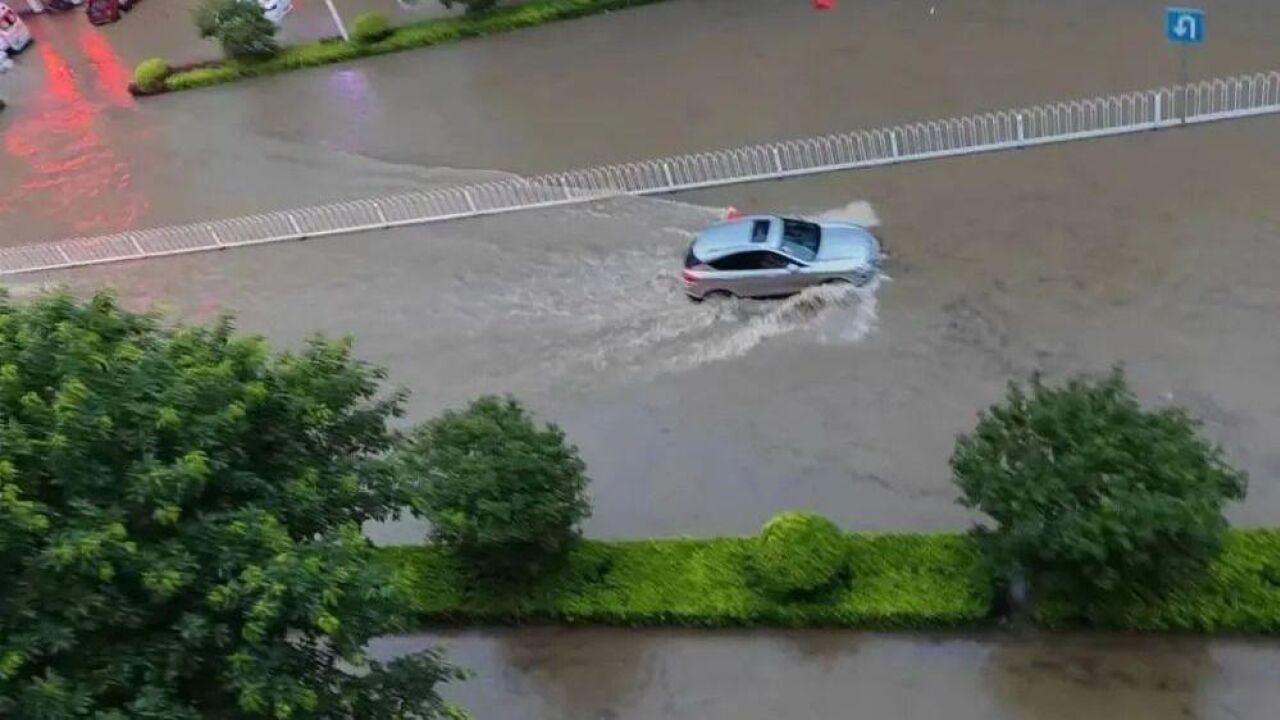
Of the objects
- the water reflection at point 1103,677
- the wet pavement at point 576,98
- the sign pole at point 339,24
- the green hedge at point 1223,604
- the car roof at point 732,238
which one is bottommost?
the water reflection at point 1103,677

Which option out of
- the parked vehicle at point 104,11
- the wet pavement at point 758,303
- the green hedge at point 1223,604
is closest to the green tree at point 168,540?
the wet pavement at point 758,303

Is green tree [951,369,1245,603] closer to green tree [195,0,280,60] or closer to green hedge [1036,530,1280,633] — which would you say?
green hedge [1036,530,1280,633]

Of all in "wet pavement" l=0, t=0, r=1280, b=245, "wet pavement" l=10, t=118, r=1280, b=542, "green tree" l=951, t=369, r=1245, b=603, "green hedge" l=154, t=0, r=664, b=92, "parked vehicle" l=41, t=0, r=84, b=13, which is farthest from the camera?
"parked vehicle" l=41, t=0, r=84, b=13

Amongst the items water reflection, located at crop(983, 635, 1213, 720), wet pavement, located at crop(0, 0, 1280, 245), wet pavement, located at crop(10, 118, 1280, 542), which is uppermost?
wet pavement, located at crop(0, 0, 1280, 245)

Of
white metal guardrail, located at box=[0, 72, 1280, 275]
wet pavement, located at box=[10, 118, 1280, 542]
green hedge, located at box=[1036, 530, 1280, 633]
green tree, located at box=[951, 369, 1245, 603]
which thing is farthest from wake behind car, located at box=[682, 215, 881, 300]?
green hedge, located at box=[1036, 530, 1280, 633]

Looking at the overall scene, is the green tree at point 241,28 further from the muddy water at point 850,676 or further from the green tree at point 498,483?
the muddy water at point 850,676

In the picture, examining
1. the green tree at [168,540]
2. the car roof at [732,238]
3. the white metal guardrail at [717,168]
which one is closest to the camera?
the green tree at [168,540]

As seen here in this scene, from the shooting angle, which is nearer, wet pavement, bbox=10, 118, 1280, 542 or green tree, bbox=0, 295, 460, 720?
green tree, bbox=0, 295, 460, 720

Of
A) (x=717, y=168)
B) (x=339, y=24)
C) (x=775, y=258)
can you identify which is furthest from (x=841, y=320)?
(x=339, y=24)
